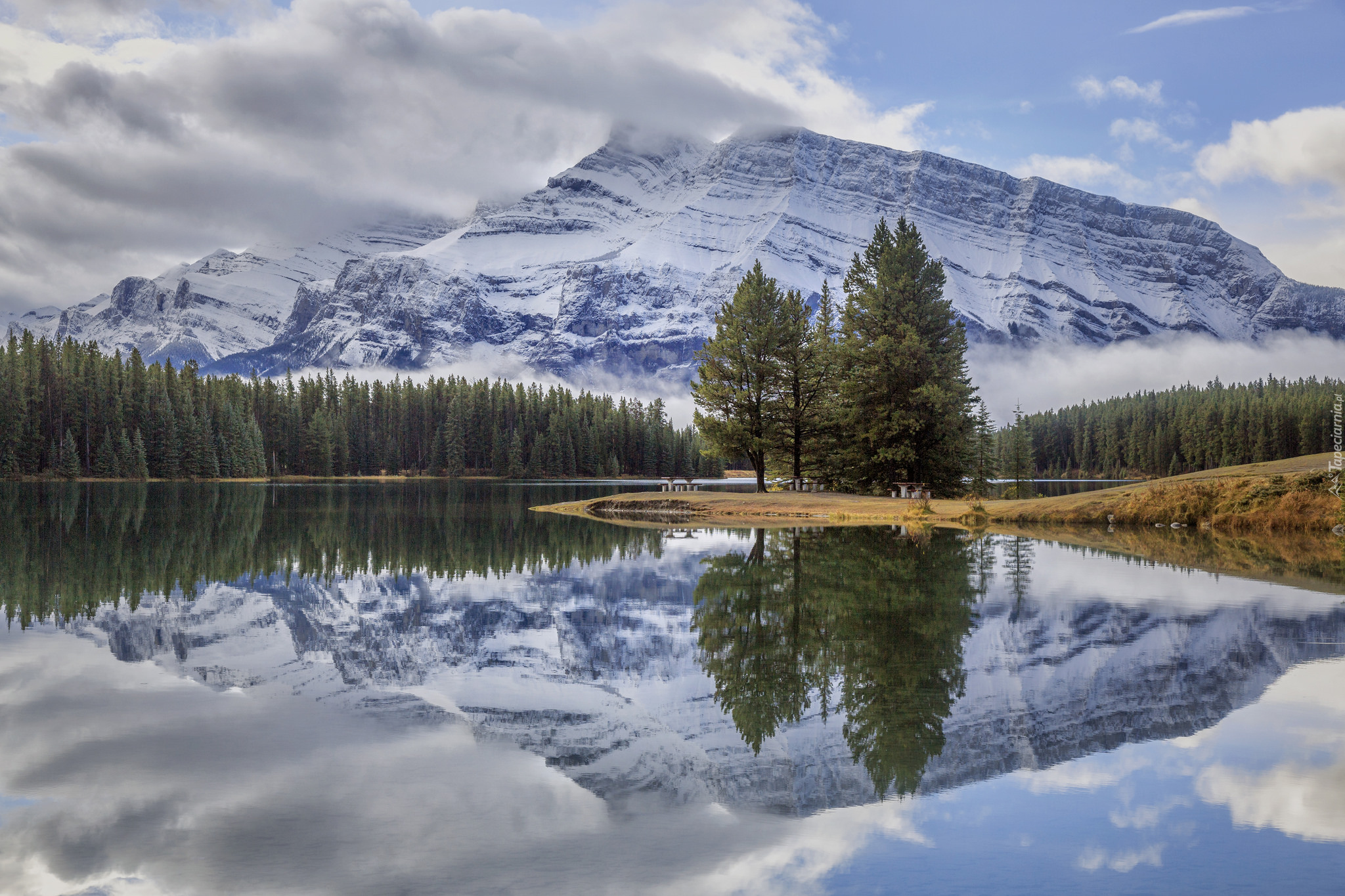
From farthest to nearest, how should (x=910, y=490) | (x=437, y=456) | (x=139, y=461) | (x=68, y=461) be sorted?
1. (x=437, y=456)
2. (x=139, y=461)
3. (x=68, y=461)
4. (x=910, y=490)

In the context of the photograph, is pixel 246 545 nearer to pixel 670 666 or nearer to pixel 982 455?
pixel 670 666

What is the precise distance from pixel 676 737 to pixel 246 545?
21296 millimetres

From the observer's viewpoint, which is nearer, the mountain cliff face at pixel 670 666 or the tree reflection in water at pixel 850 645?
the mountain cliff face at pixel 670 666

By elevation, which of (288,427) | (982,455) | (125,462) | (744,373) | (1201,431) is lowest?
(982,455)

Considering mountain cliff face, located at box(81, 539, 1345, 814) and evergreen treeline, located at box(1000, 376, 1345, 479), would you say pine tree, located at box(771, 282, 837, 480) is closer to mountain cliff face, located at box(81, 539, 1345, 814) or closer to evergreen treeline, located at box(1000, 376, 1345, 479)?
mountain cliff face, located at box(81, 539, 1345, 814)

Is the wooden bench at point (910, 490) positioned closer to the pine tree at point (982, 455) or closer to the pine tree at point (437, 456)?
the pine tree at point (982, 455)

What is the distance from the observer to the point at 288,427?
149375mm

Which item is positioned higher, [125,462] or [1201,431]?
[1201,431]

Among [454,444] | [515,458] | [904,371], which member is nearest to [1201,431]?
[515,458]

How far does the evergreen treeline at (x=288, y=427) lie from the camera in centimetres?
11000

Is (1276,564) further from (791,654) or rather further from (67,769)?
(67,769)

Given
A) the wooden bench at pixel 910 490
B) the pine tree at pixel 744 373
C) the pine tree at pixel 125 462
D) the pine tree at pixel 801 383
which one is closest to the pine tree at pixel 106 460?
the pine tree at pixel 125 462

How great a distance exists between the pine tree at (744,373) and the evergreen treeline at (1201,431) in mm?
85551

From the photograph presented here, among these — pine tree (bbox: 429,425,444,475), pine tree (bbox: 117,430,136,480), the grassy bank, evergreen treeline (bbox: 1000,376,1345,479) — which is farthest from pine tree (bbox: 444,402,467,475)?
the grassy bank
